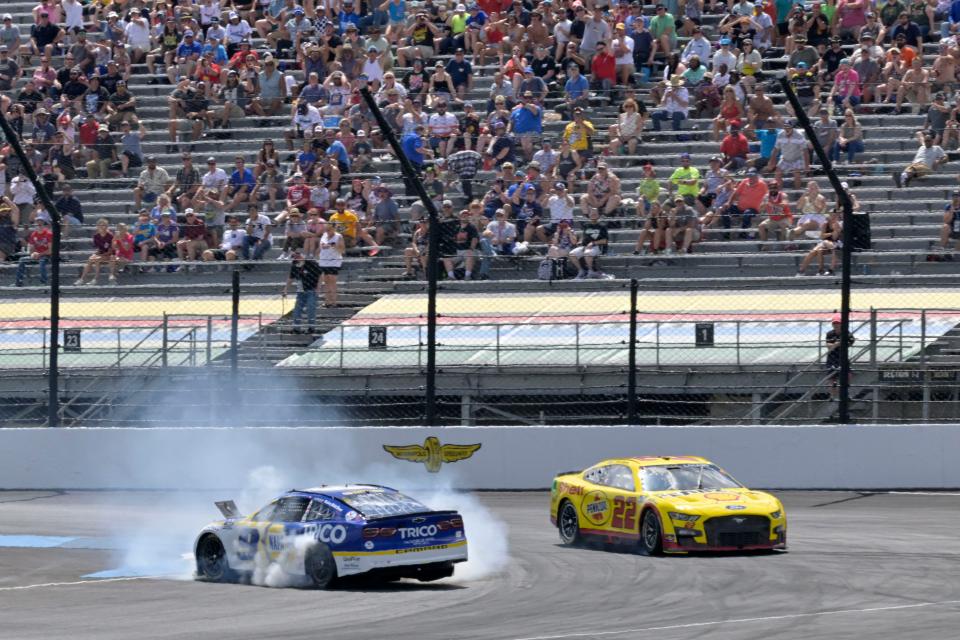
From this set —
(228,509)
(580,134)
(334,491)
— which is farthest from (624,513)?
(580,134)

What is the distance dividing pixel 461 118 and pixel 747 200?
18.5ft

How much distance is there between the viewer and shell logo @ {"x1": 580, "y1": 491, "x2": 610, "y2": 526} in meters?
17.0

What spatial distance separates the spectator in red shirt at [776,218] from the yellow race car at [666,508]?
23.3 feet

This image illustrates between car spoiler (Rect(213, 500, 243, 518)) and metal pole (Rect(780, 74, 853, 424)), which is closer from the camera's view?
car spoiler (Rect(213, 500, 243, 518))

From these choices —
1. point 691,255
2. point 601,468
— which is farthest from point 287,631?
point 691,255

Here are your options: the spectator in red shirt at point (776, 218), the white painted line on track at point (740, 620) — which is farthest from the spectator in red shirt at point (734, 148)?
the white painted line on track at point (740, 620)

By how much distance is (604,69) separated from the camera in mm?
28922

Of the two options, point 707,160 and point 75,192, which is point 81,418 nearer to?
point 75,192

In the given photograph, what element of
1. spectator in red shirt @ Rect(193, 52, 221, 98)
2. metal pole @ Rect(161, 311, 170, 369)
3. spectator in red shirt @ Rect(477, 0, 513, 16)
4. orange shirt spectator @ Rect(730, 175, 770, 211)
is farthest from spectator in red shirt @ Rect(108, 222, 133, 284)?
orange shirt spectator @ Rect(730, 175, 770, 211)

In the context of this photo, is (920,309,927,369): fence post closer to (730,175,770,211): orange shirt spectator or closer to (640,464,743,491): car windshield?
(730,175,770,211): orange shirt spectator

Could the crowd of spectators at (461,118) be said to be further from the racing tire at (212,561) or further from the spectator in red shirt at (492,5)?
the racing tire at (212,561)

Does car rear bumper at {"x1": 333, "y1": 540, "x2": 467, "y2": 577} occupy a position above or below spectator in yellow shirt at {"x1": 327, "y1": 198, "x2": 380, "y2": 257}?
below

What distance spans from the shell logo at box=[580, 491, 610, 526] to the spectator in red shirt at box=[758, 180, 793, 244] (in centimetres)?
760

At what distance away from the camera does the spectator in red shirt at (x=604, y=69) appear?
2886 cm
